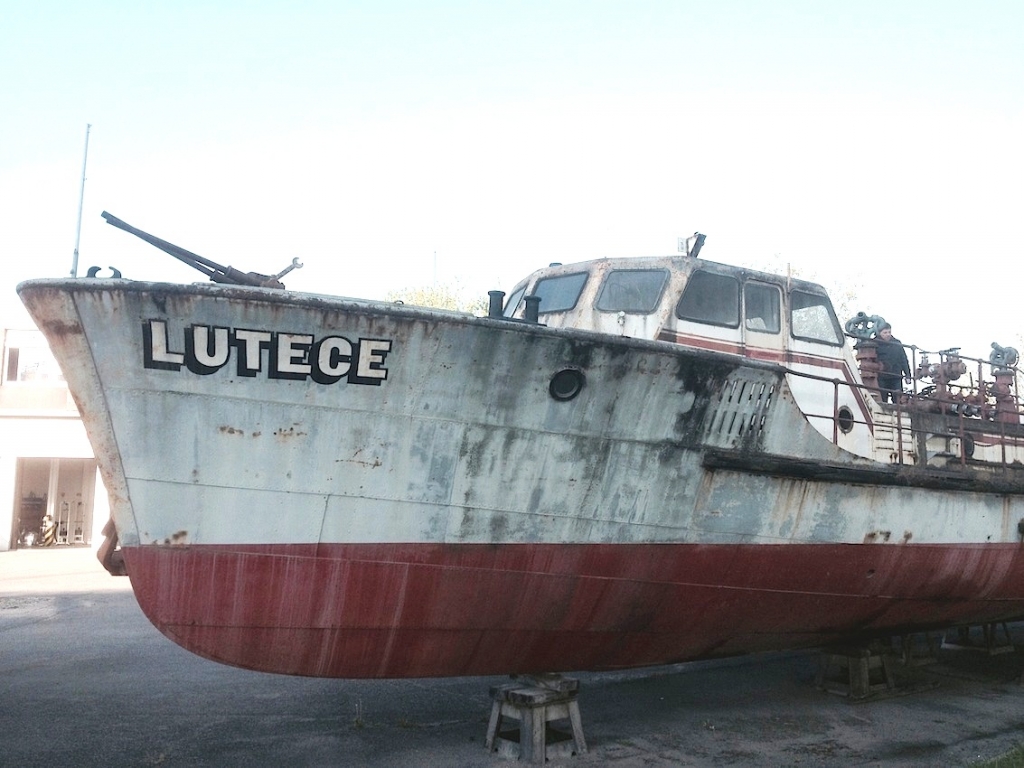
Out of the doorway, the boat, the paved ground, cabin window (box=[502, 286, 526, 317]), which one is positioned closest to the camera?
the boat

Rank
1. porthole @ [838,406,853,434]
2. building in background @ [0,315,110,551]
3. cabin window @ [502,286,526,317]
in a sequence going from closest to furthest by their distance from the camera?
porthole @ [838,406,853,434] → cabin window @ [502,286,526,317] → building in background @ [0,315,110,551]

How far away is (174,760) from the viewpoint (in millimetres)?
5605

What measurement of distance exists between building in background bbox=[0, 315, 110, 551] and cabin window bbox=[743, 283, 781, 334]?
16842 mm

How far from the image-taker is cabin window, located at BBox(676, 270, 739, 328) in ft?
22.4

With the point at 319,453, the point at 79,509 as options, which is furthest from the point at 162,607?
the point at 79,509

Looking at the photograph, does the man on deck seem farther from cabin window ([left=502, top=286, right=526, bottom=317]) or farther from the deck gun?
the deck gun

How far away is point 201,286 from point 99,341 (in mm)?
669

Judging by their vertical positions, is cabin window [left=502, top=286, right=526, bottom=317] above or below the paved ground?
above

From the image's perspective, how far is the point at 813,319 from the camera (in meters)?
7.57

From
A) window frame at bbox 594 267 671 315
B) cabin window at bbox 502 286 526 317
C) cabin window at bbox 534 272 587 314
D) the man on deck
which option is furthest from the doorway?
the man on deck

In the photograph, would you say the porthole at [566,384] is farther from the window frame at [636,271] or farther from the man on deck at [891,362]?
the man on deck at [891,362]

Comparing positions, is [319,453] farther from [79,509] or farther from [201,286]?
[79,509]

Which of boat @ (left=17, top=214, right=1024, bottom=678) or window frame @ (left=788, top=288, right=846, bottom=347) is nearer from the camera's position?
boat @ (left=17, top=214, right=1024, bottom=678)

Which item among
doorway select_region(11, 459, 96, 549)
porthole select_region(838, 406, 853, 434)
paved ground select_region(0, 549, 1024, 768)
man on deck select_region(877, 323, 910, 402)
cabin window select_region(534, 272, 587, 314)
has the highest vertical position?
cabin window select_region(534, 272, 587, 314)
